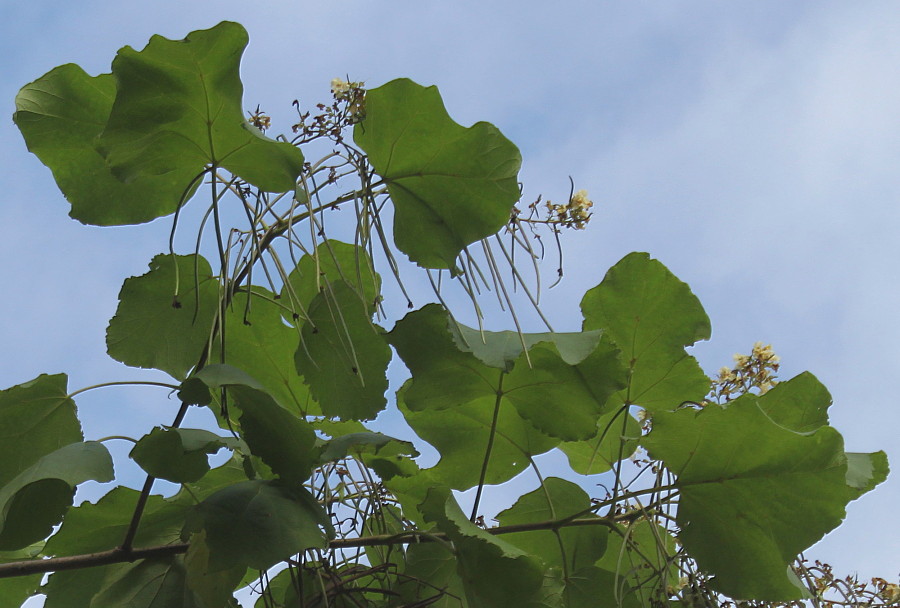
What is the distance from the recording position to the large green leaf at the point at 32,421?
2.33 feet

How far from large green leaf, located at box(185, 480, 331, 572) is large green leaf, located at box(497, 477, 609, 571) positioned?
0.24m

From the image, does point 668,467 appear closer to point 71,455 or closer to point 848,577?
point 848,577

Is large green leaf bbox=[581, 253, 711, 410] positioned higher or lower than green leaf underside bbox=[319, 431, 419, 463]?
higher

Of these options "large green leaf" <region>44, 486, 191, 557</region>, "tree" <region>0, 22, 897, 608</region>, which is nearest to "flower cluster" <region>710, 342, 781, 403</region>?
"tree" <region>0, 22, 897, 608</region>

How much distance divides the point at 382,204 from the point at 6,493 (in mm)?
331

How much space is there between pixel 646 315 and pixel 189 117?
1.34 feet

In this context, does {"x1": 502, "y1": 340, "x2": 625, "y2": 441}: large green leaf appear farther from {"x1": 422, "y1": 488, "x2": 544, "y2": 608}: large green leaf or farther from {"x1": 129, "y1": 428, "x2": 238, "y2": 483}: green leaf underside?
{"x1": 129, "y1": 428, "x2": 238, "y2": 483}: green leaf underside

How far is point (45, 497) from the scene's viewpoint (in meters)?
0.62

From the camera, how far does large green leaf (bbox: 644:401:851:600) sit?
26.0 inches

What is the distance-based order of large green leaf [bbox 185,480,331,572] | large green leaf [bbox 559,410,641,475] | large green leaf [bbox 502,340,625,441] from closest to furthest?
large green leaf [bbox 185,480,331,572] < large green leaf [bbox 502,340,625,441] < large green leaf [bbox 559,410,641,475]

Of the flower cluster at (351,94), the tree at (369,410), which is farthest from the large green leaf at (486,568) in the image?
the flower cluster at (351,94)

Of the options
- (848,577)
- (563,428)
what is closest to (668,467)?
(563,428)

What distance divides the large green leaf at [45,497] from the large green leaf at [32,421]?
4.1 inches

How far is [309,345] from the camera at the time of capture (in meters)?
0.75
